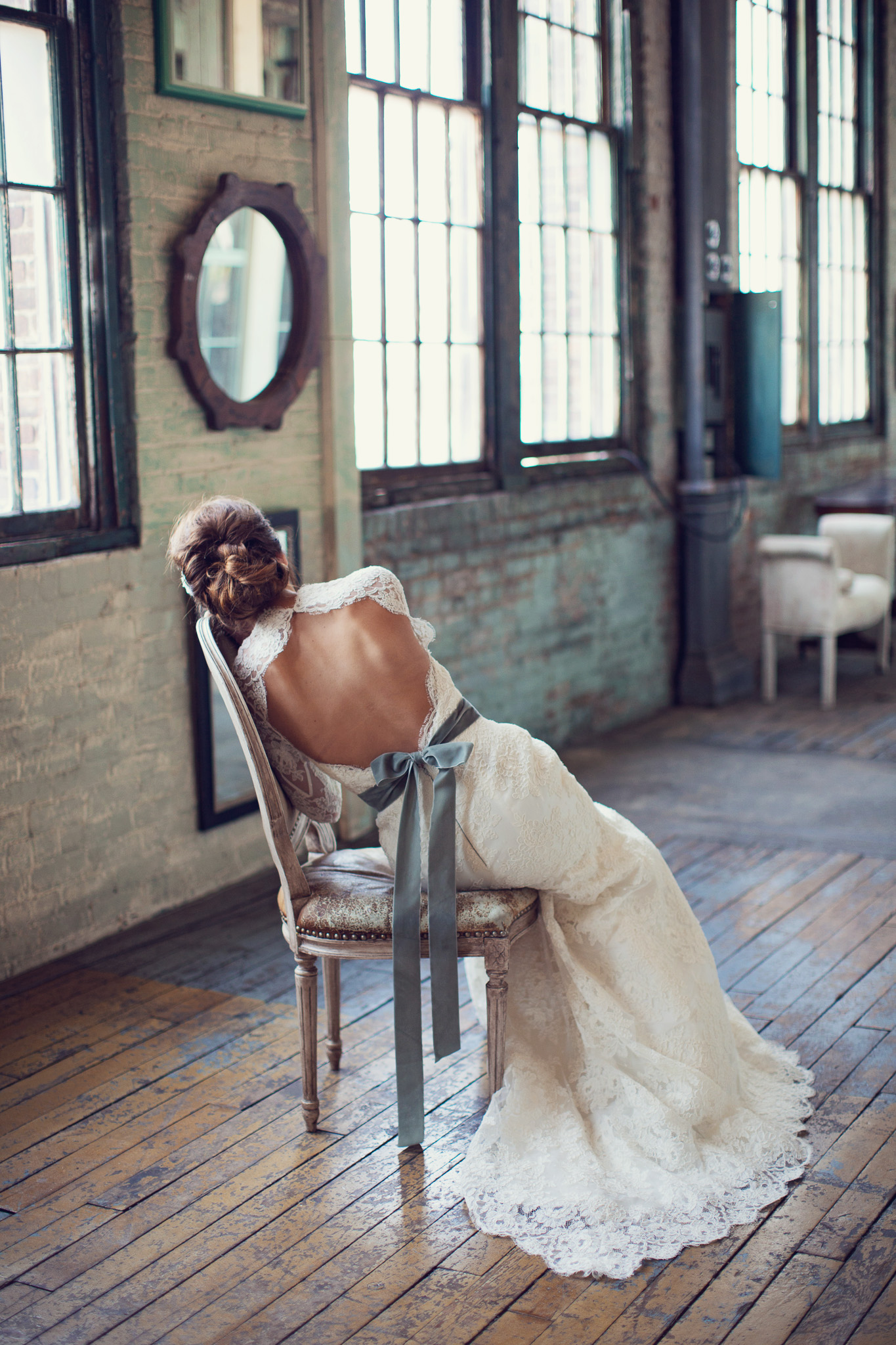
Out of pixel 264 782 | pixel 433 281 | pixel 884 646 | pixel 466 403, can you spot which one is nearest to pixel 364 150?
pixel 433 281

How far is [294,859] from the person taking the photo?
9.39 ft

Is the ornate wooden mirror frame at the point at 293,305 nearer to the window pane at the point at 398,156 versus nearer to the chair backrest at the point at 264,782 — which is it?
the window pane at the point at 398,156

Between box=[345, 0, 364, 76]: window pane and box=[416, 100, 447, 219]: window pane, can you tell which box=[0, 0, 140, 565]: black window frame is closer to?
box=[345, 0, 364, 76]: window pane

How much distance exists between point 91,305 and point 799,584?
4219 millimetres

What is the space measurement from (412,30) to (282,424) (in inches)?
73.0

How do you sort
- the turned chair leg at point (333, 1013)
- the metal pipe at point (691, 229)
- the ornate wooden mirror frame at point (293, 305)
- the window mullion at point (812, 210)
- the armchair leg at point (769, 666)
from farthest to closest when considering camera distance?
the window mullion at point (812, 210)
the armchair leg at point (769, 666)
the metal pipe at point (691, 229)
the ornate wooden mirror frame at point (293, 305)
the turned chair leg at point (333, 1013)

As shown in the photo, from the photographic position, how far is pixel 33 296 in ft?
12.6

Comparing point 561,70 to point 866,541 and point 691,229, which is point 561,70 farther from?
point 866,541

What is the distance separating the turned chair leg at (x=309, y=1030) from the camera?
285 centimetres

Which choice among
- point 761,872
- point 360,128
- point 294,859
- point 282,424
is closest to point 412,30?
point 360,128

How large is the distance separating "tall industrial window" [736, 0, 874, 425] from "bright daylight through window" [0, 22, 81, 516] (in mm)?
4815

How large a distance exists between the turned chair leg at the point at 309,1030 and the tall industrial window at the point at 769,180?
5565 millimetres

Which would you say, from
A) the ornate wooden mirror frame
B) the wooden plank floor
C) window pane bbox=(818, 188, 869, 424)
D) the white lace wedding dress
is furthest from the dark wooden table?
the white lace wedding dress

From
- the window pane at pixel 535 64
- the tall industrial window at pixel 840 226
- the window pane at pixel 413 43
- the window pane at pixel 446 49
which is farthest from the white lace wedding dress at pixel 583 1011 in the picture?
the tall industrial window at pixel 840 226
